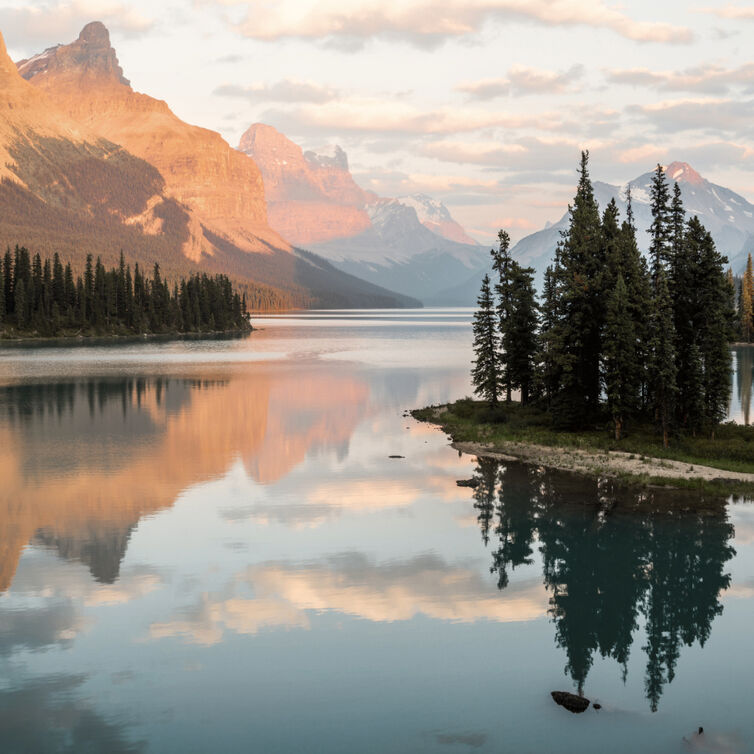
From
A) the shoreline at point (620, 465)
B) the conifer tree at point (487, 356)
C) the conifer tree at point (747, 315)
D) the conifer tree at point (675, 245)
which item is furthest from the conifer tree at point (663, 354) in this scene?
the conifer tree at point (747, 315)

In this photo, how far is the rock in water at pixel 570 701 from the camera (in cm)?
2175

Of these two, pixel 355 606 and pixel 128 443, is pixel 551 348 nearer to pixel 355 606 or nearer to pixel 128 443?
pixel 128 443

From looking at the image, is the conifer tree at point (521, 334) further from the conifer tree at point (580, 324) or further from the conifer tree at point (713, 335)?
the conifer tree at point (713, 335)

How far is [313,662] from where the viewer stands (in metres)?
24.2

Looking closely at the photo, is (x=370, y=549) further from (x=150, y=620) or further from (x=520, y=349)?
(x=520, y=349)

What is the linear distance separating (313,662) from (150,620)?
626 cm

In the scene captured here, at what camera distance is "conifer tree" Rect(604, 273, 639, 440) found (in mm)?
55531

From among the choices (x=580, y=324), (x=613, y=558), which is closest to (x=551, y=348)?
Result: (x=580, y=324)

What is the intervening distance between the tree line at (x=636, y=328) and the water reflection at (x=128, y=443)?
711 inches

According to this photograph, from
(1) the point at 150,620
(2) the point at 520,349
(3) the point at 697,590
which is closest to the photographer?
(1) the point at 150,620

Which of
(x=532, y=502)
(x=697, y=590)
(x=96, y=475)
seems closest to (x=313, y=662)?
(x=697, y=590)

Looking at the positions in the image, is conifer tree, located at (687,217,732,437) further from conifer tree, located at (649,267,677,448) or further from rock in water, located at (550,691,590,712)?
rock in water, located at (550,691,590,712)

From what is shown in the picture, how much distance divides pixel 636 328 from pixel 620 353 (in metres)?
3.33

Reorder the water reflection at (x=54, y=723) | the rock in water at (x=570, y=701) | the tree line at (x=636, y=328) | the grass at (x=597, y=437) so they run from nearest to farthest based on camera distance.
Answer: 1. the water reflection at (x=54, y=723)
2. the rock in water at (x=570, y=701)
3. the grass at (x=597, y=437)
4. the tree line at (x=636, y=328)
